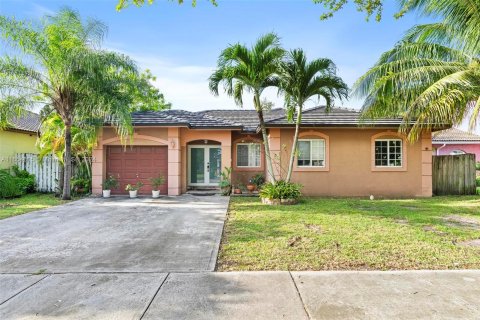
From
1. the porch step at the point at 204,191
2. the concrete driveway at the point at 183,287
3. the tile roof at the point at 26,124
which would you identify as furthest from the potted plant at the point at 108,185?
the concrete driveway at the point at 183,287

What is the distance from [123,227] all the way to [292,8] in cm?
778

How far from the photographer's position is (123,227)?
25.9 ft

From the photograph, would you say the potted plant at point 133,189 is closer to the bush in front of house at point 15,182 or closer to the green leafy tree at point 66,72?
the green leafy tree at point 66,72

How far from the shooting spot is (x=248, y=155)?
645 inches

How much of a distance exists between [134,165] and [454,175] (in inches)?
615

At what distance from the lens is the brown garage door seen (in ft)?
49.2

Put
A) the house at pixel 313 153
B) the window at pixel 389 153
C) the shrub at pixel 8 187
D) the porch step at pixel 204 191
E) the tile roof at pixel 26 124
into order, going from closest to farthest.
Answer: the shrub at pixel 8 187 < the house at pixel 313 153 < the window at pixel 389 153 < the porch step at pixel 204 191 < the tile roof at pixel 26 124

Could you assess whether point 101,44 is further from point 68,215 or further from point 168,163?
point 68,215

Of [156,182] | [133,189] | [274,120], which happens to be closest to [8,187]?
[133,189]

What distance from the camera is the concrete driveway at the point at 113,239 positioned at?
5027mm

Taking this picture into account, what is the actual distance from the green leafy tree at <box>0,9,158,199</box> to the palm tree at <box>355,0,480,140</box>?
9.53 metres

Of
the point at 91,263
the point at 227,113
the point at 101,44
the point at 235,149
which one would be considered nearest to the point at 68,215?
the point at 91,263

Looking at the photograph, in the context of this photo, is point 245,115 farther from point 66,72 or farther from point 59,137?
point 66,72

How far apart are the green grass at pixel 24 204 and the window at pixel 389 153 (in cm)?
1402
